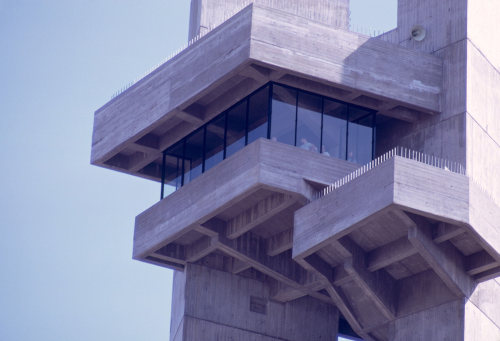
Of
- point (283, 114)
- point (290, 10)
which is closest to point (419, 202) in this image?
point (283, 114)

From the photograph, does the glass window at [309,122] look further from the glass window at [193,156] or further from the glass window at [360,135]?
the glass window at [193,156]

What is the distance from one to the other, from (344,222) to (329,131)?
19.0ft

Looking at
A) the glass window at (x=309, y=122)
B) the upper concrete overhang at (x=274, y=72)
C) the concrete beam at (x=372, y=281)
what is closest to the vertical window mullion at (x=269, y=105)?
the upper concrete overhang at (x=274, y=72)

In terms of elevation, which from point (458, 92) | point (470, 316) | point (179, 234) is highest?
point (458, 92)

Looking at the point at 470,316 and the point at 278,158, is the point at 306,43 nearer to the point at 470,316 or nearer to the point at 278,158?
the point at 278,158

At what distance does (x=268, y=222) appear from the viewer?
6034 centimetres

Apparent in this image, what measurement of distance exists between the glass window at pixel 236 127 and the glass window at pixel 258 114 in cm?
38

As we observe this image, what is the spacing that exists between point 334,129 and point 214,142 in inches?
188

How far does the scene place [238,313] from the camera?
206ft

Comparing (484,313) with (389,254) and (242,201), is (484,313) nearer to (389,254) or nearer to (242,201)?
(389,254)

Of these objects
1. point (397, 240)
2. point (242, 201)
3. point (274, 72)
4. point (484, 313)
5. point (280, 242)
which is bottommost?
point (484, 313)

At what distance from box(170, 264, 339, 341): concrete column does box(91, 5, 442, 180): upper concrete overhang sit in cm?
575

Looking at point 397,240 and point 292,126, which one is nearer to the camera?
point 397,240

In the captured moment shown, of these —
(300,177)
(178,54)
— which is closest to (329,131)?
(300,177)
